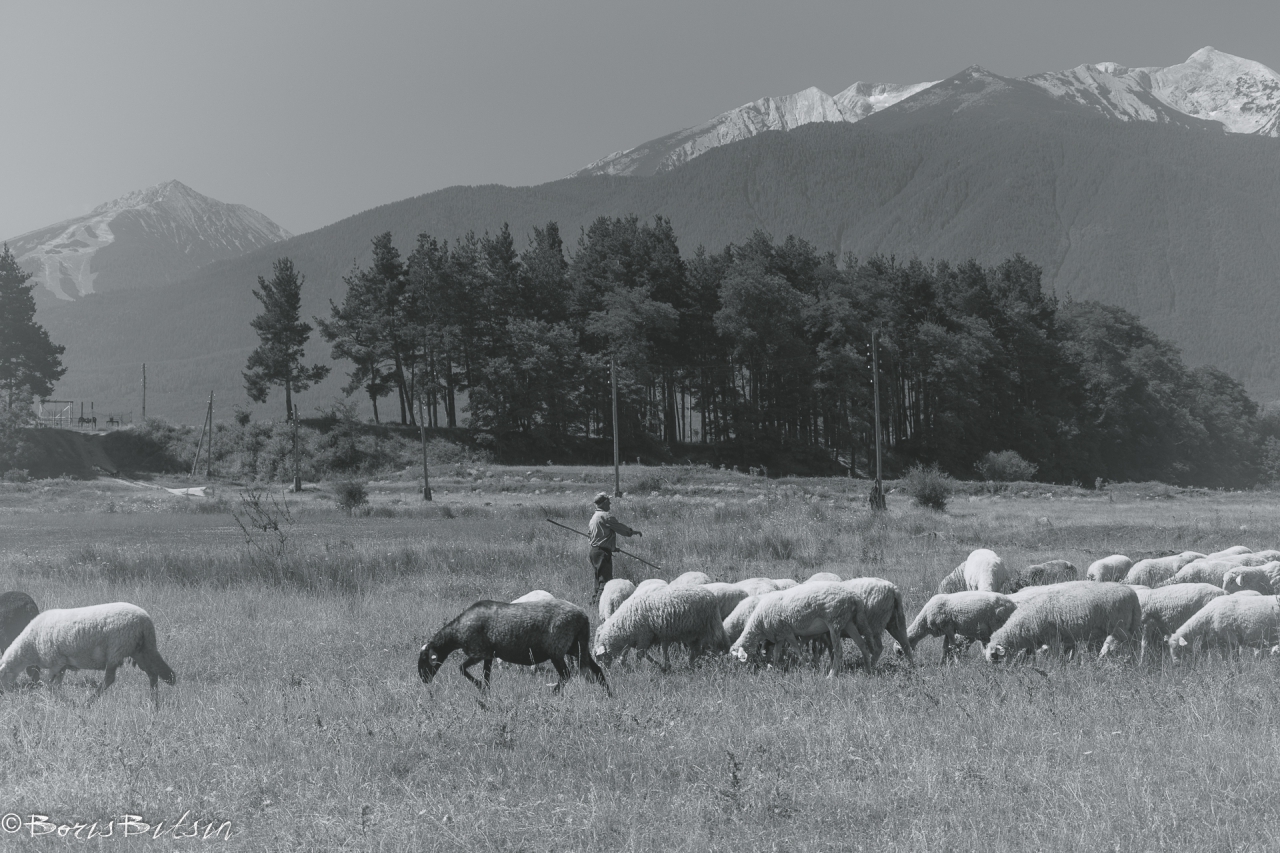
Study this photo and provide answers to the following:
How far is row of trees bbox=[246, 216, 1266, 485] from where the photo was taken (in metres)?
85.4

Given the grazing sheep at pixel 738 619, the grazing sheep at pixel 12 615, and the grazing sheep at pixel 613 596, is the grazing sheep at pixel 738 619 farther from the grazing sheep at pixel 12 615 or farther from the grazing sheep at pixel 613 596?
the grazing sheep at pixel 12 615

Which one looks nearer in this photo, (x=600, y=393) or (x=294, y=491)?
(x=294, y=491)

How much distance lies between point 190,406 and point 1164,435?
117211 mm

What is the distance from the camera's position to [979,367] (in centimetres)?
9638

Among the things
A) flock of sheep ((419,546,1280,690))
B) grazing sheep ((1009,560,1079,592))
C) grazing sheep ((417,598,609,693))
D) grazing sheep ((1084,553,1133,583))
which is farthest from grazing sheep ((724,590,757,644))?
grazing sheep ((1084,553,1133,583))

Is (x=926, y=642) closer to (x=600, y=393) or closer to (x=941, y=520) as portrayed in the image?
(x=941, y=520)

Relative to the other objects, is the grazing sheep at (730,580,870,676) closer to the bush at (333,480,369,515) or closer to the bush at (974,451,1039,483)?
the bush at (333,480,369,515)

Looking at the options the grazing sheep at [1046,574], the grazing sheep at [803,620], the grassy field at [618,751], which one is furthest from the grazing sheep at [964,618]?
the grazing sheep at [1046,574]

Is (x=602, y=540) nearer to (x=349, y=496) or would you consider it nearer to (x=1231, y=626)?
(x=1231, y=626)

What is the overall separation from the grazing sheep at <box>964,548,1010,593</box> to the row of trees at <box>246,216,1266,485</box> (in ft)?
205

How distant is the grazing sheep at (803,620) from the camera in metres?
13.9

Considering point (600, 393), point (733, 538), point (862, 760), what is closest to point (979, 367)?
point (600, 393)

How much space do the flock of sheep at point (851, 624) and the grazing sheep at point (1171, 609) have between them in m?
0.02

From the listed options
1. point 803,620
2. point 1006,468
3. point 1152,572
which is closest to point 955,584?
point 1152,572
